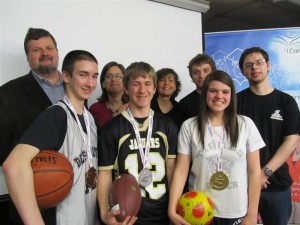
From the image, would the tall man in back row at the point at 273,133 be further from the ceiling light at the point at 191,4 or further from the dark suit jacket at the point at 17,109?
the ceiling light at the point at 191,4

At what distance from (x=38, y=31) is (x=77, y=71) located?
804 millimetres

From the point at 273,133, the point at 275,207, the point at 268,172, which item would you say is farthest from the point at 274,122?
the point at 275,207

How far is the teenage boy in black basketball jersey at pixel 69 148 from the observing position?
1.32 metres

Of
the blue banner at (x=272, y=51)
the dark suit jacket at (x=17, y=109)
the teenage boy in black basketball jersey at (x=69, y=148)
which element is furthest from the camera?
the blue banner at (x=272, y=51)

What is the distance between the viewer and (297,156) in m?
3.71

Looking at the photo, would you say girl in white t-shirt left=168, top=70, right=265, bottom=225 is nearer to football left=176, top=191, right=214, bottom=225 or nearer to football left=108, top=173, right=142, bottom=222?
football left=176, top=191, right=214, bottom=225

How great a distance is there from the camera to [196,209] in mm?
1639

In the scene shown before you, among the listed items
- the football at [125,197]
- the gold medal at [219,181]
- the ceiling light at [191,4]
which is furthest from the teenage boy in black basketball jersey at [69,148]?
the ceiling light at [191,4]

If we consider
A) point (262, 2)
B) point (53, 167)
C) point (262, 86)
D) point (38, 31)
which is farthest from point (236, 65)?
point (53, 167)

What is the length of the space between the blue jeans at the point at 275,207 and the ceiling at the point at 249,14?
272cm

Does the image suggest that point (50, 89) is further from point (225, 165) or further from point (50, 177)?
point (225, 165)

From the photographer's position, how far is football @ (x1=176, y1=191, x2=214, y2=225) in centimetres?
164

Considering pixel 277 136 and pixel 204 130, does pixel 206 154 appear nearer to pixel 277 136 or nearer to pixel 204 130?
pixel 204 130

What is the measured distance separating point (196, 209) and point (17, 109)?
1372mm
